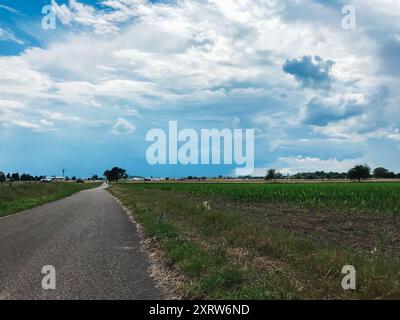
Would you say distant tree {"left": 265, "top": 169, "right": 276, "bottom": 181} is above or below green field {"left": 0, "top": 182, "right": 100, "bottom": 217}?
above

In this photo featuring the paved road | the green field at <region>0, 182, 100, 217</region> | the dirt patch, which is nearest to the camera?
the paved road

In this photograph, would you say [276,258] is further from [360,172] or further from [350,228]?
[360,172]

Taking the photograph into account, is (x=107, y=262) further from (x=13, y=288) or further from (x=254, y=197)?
(x=254, y=197)

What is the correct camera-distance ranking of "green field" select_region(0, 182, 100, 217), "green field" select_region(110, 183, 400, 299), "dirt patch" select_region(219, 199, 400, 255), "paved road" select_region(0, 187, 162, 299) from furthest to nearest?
1. "green field" select_region(0, 182, 100, 217)
2. "dirt patch" select_region(219, 199, 400, 255)
3. "paved road" select_region(0, 187, 162, 299)
4. "green field" select_region(110, 183, 400, 299)

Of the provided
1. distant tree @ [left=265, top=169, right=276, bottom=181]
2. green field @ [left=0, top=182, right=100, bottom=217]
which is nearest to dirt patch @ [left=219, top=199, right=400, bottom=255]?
green field @ [left=0, top=182, right=100, bottom=217]

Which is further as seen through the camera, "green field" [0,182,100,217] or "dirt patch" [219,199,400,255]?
"green field" [0,182,100,217]

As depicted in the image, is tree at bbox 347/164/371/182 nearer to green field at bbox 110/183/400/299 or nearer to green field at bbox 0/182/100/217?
green field at bbox 0/182/100/217

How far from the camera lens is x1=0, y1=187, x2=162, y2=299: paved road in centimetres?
818

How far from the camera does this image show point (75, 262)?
1108 cm

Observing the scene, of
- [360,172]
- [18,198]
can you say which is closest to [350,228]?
[18,198]

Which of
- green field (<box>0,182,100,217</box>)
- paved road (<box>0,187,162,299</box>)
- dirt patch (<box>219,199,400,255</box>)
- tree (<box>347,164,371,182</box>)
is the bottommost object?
paved road (<box>0,187,162,299</box>)

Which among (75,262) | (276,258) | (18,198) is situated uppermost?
(18,198)
